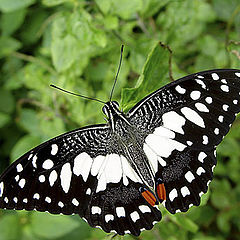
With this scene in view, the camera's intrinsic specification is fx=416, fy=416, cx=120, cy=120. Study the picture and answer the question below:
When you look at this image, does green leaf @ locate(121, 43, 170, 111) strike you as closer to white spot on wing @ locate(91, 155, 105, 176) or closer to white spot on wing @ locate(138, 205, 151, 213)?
white spot on wing @ locate(91, 155, 105, 176)

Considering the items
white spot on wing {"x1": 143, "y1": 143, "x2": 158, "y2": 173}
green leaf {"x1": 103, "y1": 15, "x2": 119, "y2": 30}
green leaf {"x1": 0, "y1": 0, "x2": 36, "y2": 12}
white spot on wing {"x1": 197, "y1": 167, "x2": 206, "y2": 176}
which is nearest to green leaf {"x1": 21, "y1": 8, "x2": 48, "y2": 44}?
green leaf {"x1": 0, "y1": 0, "x2": 36, "y2": 12}

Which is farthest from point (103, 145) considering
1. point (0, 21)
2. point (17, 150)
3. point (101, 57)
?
point (0, 21)

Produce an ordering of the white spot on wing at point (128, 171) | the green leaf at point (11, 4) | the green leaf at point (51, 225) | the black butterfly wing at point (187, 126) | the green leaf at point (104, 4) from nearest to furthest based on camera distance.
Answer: the black butterfly wing at point (187, 126), the white spot on wing at point (128, 171), the green leaf at point (104, 4), the green leaf at point (51, 225), the green leaf at point (11, 4)

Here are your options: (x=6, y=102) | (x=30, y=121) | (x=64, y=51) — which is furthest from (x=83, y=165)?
(x=6, y=102)

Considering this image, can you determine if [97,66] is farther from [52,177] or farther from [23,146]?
[52,177]

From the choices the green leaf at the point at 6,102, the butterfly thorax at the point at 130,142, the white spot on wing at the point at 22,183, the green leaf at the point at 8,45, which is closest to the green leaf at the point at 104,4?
the butterfly thorax at the point at 130,142

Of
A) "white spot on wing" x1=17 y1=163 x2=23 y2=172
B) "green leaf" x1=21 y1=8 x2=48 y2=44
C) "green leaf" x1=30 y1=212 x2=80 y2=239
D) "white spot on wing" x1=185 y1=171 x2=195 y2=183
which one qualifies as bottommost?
"green leaf" x1=30 y1=212 x2=80 y2=239

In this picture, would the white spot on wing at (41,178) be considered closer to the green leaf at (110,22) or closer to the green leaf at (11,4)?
the green leaf at (110,22)
